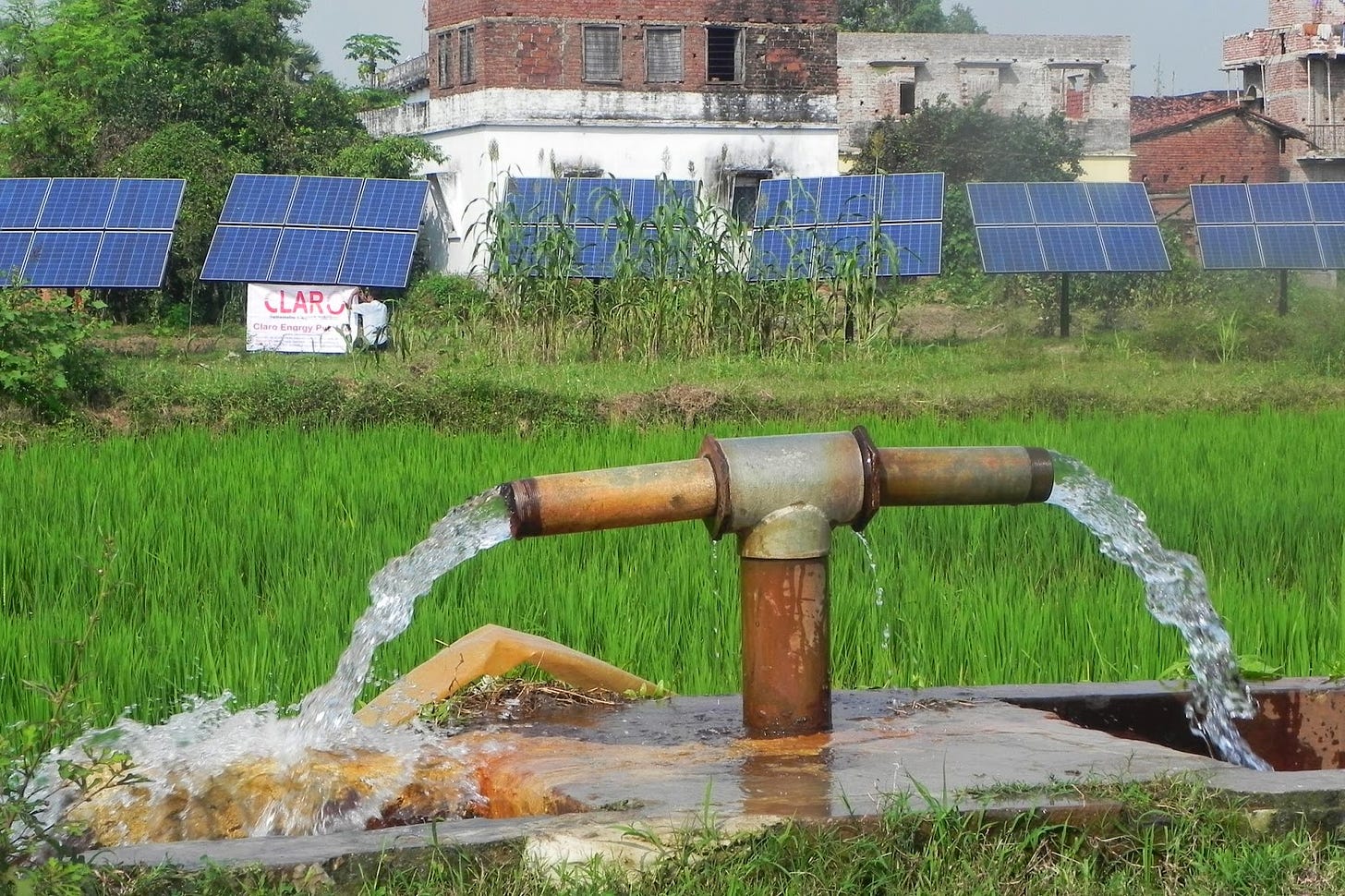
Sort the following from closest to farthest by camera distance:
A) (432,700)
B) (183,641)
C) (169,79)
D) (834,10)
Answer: (432,700) < (183,641) < (169,79) < (834,10)

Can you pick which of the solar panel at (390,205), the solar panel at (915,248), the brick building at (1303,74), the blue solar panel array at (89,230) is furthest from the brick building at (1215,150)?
the blue solar panel array at (89,230)

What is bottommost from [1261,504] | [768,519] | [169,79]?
[1261,504]

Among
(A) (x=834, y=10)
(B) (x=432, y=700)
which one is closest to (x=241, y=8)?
(A) (x=834, y=10)

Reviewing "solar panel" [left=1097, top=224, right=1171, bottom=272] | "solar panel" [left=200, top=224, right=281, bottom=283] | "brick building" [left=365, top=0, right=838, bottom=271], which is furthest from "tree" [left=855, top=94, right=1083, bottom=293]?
"solar panel" [left=200, top=224, right=281, bottom=283]

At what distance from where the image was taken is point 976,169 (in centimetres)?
3053

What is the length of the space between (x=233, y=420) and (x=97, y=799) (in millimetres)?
7085

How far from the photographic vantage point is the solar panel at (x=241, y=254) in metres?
16.4

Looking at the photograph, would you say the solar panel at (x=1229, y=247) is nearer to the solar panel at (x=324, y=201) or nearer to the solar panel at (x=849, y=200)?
the solar panel at (x=849, y=200)

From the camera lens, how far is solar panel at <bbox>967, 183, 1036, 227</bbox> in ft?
56.0

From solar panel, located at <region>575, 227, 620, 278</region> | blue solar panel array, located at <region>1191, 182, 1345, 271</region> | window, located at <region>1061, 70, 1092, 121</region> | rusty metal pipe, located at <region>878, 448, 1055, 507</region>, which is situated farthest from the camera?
window, located at <region>1061, 70, 1092, 121</region>

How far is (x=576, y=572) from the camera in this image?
5594mm

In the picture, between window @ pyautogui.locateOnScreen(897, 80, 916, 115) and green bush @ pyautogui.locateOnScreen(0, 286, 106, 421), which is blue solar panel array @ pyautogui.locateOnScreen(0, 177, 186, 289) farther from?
window @ pyautogui.locateOnScreen(897, 80, 916, 115)

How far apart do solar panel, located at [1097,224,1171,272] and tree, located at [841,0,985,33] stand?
3199 cm

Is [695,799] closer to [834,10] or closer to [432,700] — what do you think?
[432,700]
